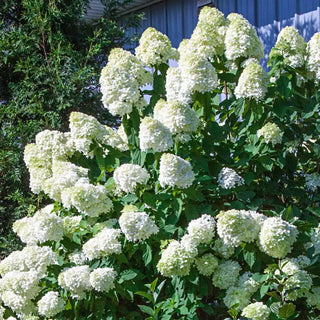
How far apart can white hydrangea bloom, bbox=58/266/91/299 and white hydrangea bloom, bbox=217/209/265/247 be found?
0.56 m

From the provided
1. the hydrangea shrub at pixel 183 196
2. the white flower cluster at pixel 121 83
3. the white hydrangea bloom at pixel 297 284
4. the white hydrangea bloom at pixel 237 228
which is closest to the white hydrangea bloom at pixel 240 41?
the hydrangea shrub at pixel 183 196

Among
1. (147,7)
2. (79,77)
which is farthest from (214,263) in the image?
(147,7)

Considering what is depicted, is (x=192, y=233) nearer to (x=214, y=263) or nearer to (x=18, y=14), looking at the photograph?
(x=214, y=263)

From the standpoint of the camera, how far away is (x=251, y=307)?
1.88 m

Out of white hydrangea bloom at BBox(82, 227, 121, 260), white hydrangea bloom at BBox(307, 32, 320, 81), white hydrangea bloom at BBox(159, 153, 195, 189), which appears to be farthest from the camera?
white hydrangea bloom at BBox(307, 32, 320, 81)

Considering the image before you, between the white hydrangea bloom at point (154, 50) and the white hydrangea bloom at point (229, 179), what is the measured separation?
1.96ft

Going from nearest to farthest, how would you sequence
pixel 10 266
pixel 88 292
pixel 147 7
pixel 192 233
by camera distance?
pixel 192 233
pixel 88 292
pixel 10 266
pixel 147 7

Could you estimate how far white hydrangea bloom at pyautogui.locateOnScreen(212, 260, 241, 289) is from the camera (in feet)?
6.77

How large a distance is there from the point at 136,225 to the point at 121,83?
62 centimetres

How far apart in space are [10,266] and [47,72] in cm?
255

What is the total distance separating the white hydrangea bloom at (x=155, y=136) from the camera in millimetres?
2041

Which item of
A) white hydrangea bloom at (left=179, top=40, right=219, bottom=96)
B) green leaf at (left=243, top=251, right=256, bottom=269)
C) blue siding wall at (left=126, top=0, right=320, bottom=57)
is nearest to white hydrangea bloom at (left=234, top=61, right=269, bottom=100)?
white hydrangea bloom at (left=179, top=40, right=219, bottom=96)

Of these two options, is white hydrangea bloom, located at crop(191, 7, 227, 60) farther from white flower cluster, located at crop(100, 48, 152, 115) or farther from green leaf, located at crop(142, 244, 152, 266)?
green leaf, located at crop(142, 244, 152, 266)

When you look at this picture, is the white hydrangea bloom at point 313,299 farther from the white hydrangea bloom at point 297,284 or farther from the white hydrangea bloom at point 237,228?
the white hydrangea bloom at point 237,228
